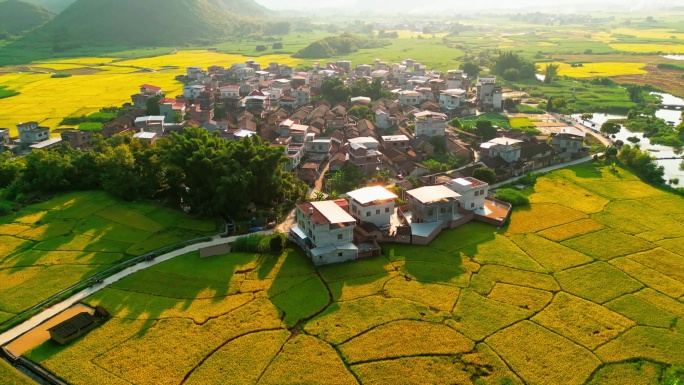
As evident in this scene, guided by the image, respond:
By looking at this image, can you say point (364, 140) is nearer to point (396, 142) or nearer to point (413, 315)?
point (396, 142)

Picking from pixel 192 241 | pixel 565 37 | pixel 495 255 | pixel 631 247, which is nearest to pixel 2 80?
pixel 192 241

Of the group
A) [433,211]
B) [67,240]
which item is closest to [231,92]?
[67,240]

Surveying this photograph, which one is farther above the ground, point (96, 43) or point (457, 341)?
point (96, 43)

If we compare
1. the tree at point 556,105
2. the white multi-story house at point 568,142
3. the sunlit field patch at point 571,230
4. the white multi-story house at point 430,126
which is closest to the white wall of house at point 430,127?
the white multi-story house at point 430,126

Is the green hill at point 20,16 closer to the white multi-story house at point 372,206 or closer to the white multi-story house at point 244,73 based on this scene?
the white multi-story house at point 244,73

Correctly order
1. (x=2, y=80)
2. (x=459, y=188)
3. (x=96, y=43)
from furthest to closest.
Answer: (x=96, y=43), (x=2, y=80), (x=459, y=188)

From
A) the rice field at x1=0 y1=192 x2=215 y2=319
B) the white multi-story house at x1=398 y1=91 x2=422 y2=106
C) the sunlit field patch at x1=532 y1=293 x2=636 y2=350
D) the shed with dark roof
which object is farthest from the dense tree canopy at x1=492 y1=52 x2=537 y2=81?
the shed with dark roof

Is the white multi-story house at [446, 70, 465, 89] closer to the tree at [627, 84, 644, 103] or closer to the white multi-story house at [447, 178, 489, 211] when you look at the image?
the tree at [627, 84, 644, 103]

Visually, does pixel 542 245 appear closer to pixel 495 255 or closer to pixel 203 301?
pixel 495 255
